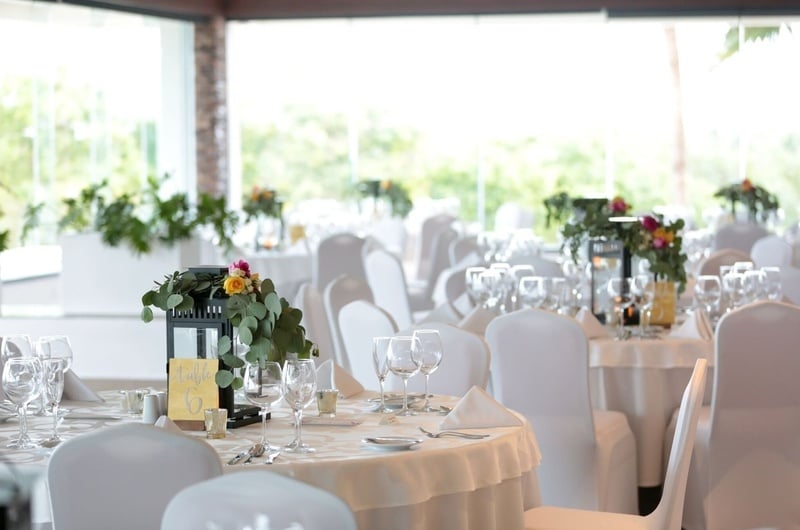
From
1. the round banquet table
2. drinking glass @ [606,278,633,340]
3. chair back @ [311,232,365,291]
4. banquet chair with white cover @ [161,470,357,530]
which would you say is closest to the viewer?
banquet chair with white cover @ [161,470,357,530]

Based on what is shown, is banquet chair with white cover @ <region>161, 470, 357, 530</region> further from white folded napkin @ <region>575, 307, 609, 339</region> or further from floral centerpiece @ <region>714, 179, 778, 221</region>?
floral centerpiece @ <region>714, 179, 778, 221</region>

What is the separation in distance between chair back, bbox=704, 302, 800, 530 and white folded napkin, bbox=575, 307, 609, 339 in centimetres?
80

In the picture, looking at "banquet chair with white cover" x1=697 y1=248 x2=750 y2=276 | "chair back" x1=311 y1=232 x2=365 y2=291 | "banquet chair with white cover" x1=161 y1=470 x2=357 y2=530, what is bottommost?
"banquet chair with white cover" x1=161 y1=470 x2=357 y2=530

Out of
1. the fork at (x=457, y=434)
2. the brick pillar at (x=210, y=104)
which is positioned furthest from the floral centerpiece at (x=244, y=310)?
the brick pillar at (x=210, y=104)

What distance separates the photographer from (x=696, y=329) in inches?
220

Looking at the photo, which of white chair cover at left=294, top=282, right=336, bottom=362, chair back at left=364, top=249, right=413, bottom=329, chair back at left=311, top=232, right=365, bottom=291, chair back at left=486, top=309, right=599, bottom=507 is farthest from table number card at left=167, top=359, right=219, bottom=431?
chair back at left=311, top=232, right=365, bottom=291

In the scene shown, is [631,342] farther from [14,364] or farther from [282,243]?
[282,243]

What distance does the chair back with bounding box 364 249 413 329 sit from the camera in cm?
840

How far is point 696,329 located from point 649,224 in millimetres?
690

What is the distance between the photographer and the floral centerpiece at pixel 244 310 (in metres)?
3.42

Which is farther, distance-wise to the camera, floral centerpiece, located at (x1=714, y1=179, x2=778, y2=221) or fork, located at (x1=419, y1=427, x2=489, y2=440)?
floral centerpiece, located at (x1=714, y1=179, x2=778, y2=221)

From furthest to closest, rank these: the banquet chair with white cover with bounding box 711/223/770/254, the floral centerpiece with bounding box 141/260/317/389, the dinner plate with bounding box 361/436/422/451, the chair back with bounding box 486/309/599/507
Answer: the banquet chair with white cover with bounding box 711/223/770/254
the chair back with bounding box 486/309/599/507
the floral centerpiece with bounding box 141/260/317/389
the dinner plate with bounding box 361/436/422/451

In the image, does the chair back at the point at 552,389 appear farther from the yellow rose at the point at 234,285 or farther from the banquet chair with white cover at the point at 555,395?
the yellow rose at the point at 234,285

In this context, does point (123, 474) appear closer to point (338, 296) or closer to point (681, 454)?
point (681, 454)
